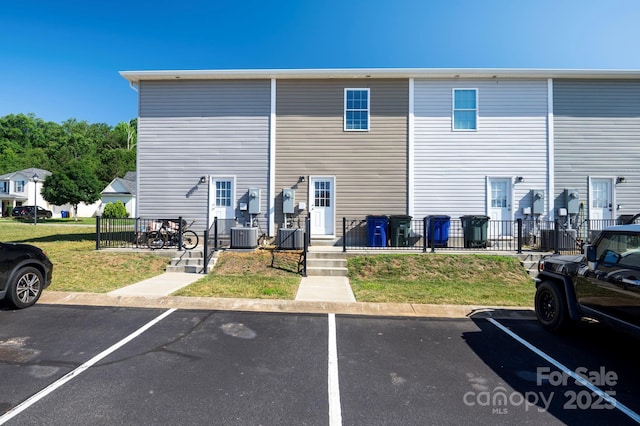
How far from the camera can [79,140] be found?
6081 centimetres

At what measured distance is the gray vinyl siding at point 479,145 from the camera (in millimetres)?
11656

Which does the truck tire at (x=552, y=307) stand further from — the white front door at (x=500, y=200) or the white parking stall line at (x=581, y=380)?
the white front door at (x=500, y=200)

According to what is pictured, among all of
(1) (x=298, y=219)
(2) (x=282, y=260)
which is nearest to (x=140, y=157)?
(1) (x=298, y=219)

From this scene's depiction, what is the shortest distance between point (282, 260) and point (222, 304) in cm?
331

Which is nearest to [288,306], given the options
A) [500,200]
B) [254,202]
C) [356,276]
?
[356,276]

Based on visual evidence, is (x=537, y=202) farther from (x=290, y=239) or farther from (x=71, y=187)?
(x=71, y=187)

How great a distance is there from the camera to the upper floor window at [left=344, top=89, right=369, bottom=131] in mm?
11867

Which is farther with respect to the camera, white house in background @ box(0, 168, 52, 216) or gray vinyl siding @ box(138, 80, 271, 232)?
white house in background @ box(0, 168, 52, 216)

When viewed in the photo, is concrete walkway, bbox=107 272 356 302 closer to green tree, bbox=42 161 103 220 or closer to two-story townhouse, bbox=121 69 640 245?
two-story townhouse, bbox=121 69 640 245

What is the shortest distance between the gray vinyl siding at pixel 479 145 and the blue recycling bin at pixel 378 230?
191 centimetres

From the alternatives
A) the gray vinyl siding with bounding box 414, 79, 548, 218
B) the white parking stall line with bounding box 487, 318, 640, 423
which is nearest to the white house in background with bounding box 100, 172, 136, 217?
the gray vinyl siding with bounding box 414, 79, 548, 218

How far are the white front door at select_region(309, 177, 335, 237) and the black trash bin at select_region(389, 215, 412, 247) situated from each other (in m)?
2.34

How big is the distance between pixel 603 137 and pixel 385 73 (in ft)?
27.7

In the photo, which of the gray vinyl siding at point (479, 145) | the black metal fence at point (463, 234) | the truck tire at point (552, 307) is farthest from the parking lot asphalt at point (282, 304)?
the gray vinyl siding at point (479, 145)
